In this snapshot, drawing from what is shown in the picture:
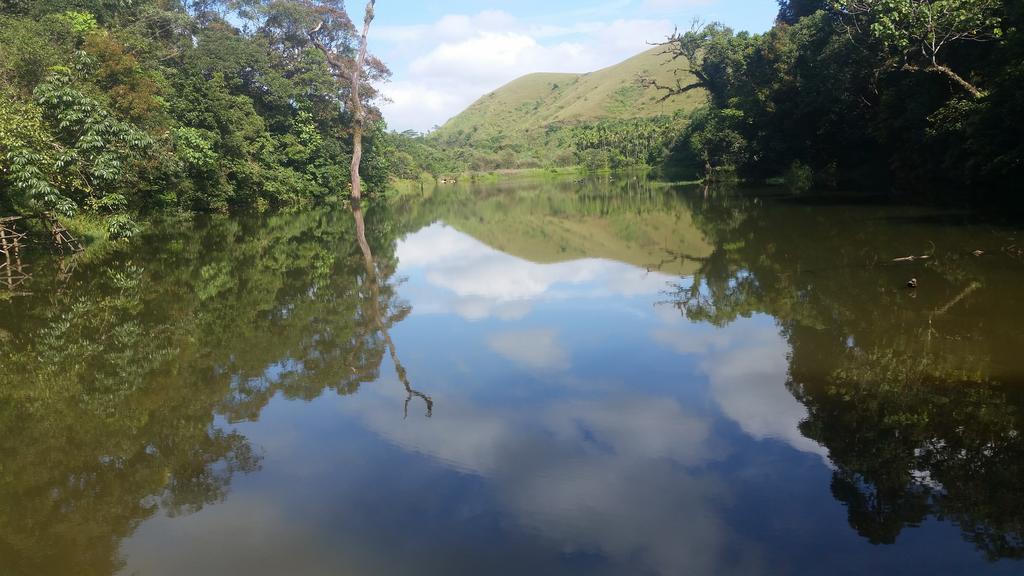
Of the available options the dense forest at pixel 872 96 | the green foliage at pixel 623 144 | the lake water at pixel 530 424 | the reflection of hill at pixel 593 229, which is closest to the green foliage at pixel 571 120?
the green foliage at pixel 623 144

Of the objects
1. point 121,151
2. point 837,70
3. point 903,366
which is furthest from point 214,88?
point 903,366

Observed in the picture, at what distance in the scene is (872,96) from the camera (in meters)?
25.3

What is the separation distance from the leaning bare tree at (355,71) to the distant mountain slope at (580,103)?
57.9 meters

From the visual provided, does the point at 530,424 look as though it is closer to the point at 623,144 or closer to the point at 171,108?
the point at 171,108

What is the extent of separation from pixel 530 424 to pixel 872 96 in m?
26.9

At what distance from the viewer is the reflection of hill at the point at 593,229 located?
13.4 metres

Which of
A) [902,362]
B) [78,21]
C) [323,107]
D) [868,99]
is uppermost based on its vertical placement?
[78,21]

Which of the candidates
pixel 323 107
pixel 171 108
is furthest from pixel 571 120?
pixel 171 108

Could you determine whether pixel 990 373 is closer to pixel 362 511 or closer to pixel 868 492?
pixel 868 492

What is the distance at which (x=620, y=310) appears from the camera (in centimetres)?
849

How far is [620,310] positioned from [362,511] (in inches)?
214

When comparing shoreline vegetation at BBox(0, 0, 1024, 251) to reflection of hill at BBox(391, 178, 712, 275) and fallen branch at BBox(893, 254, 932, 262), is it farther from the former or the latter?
reflection of hill at BBox(391, 178, 712, 275)

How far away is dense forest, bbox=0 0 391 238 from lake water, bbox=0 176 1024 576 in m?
5.93

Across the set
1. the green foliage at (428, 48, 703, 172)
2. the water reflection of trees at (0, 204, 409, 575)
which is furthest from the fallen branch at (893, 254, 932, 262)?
the green foliage at (428, 48, 703, 172)
